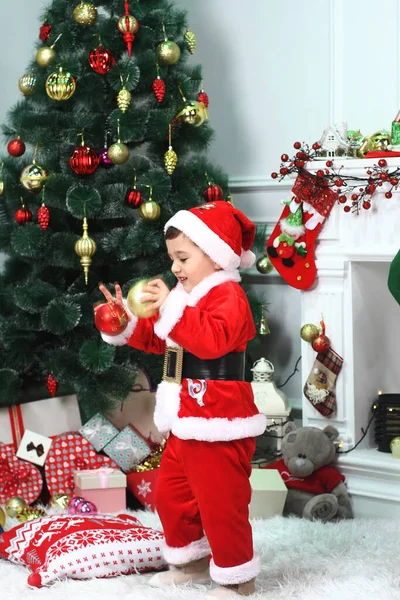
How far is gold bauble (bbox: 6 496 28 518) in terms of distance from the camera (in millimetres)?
3307

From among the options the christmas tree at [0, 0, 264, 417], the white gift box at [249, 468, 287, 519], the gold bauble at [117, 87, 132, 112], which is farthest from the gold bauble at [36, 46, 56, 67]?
the white gift box at [249, 468, 287, 519]

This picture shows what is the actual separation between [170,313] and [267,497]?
1241 mm

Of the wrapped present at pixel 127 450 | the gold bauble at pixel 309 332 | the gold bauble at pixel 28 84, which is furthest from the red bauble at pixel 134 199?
the wrapped present at pixel 127 450

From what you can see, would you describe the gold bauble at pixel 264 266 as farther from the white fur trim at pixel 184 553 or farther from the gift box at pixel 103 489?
the white fur trim at pixel 184 553

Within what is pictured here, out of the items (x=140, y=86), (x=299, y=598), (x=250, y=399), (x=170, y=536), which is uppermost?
(x=140, y=86)

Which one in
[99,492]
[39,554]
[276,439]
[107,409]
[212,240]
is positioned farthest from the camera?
[276,439]

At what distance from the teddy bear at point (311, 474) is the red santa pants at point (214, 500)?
96cm

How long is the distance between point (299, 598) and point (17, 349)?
1551 mm

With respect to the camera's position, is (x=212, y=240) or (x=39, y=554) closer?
(x=212, y=240)

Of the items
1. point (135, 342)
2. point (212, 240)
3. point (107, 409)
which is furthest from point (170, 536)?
point (107, 409)

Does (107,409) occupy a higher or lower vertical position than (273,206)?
lower

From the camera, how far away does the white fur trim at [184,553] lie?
98.1 inches

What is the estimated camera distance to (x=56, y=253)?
3426mm

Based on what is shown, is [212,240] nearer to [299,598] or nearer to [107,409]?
[299,598]
